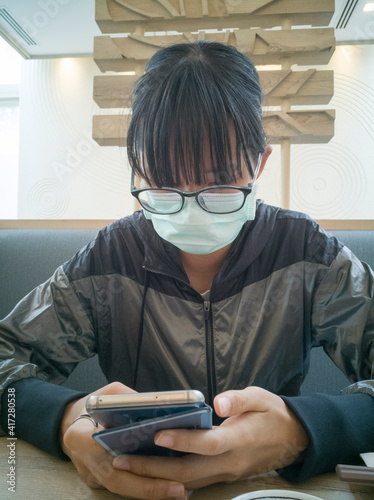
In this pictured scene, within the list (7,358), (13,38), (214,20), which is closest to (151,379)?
(7,358)

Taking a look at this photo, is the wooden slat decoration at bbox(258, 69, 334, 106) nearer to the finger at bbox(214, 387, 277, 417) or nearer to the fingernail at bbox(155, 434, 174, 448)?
the finger at bbox(214, 387, 277, 417)

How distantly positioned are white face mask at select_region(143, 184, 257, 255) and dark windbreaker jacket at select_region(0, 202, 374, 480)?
65 mm

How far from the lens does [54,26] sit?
2061 mm

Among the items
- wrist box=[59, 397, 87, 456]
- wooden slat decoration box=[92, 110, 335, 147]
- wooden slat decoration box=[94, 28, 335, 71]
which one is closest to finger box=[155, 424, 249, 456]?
wrist box=[59, 397, 87, 456]

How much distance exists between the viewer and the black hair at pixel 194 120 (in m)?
0.75

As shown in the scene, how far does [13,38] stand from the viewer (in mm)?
1993

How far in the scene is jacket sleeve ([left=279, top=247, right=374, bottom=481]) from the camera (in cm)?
52

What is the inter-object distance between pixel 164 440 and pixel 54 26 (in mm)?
2259

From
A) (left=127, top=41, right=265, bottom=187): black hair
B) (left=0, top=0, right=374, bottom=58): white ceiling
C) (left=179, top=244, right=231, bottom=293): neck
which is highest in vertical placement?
(left=0, top=0, right=374, bottom=58): white ceiling

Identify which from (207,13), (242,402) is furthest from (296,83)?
(242,402)

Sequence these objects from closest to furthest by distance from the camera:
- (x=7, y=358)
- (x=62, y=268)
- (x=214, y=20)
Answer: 1. (x=7, y=358)
2. (x=62, y=268)
3. (x=214, y=20)

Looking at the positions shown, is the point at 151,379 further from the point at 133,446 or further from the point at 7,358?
the point at 133,446

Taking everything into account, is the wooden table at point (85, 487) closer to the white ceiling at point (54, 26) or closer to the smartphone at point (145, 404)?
the smartphone at point (145, 404)

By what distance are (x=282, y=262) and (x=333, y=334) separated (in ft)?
0.65
